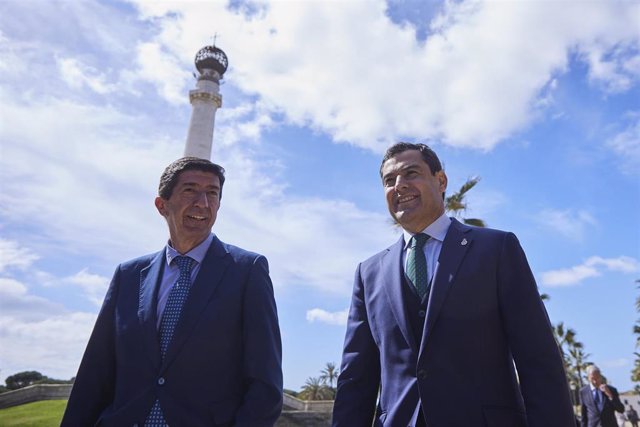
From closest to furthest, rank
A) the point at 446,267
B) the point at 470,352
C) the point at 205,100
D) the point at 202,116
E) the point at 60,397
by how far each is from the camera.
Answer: the point at 470,352
the point at 446,267
the point at 60,397
the point at 202,116
the point at 205,100

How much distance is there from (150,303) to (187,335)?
489 mm

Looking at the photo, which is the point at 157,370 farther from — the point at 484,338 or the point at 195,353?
the point at 484,338

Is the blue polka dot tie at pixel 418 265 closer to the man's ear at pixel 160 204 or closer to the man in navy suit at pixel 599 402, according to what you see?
the man's ear at pixel 160 204

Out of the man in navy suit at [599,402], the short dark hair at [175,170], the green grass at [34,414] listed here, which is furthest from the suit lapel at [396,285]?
the green grass at [34,414]

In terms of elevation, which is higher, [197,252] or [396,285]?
[197,252]

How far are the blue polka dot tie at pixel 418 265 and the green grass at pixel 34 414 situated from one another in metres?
17.4

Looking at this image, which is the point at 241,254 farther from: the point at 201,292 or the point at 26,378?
the point at 26,378

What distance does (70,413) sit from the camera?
3836 millimetres

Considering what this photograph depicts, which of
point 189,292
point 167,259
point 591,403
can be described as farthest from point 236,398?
point 591,403

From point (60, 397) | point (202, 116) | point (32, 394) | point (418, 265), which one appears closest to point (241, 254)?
point (418, 265)

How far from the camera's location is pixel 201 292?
3.82 m

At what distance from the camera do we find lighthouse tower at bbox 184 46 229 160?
30.9 metres

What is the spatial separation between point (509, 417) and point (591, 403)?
423 inches

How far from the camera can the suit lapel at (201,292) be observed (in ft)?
11.8
